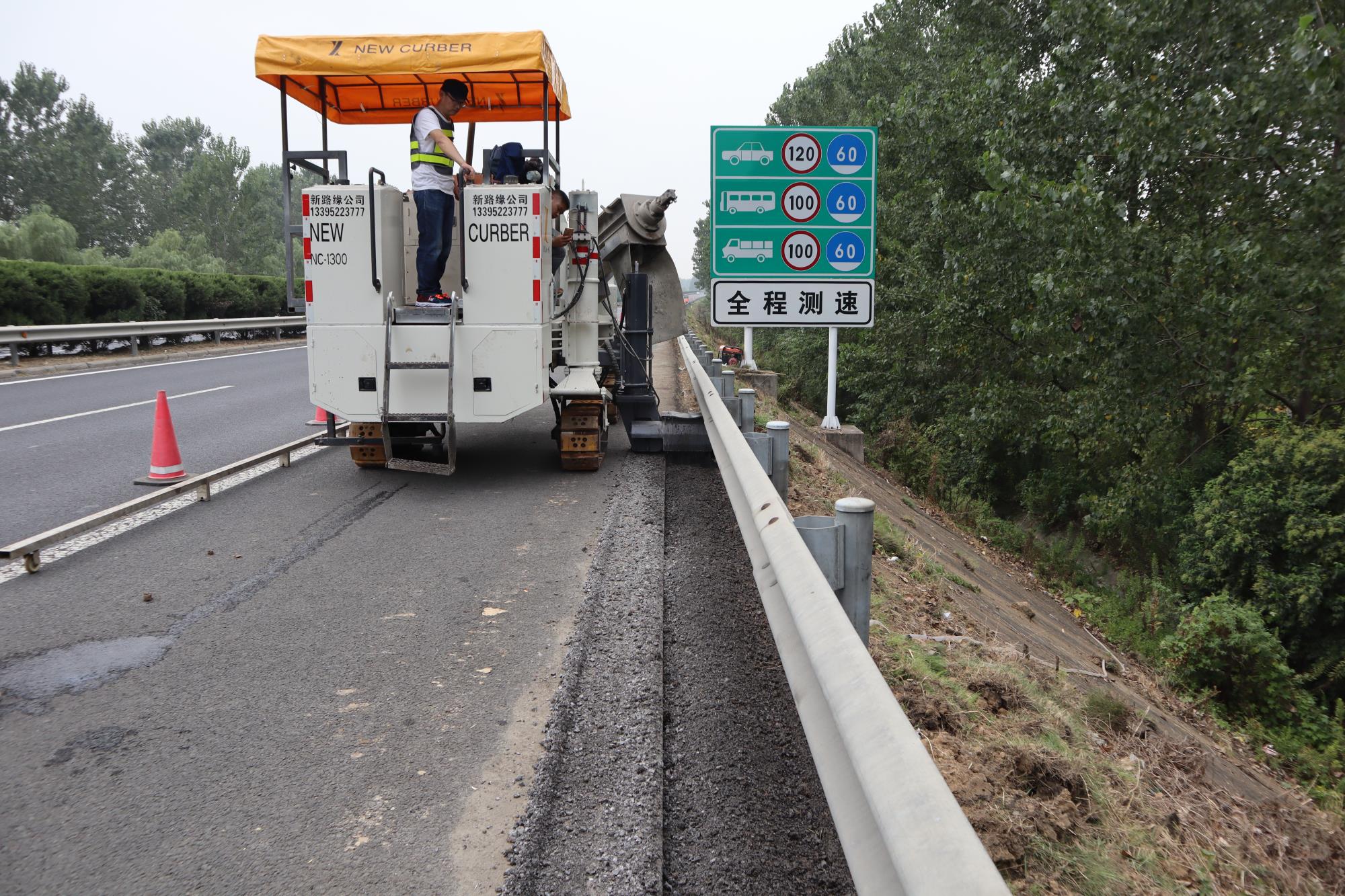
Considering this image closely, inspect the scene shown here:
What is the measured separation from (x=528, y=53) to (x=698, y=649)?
19.0 ft

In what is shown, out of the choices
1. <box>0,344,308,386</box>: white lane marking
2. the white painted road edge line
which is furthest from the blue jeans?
<box>0,344,308,386</box>: white lane marking

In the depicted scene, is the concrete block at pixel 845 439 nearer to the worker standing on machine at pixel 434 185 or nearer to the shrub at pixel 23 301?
the worker standing on machine at pixel 434 185

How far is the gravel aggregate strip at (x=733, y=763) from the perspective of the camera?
8.84 ft

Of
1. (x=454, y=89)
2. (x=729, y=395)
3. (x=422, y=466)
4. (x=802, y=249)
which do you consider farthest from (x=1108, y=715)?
(x=454, y=89)

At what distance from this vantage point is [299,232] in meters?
8.25

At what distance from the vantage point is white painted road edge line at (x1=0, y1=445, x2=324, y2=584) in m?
5.71

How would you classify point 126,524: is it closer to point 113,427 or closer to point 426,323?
point 426,323

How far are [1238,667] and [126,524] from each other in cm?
932

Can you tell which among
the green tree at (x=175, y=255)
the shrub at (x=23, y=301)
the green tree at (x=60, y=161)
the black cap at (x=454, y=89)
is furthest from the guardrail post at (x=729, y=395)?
the green tree at (x=60, y=161)

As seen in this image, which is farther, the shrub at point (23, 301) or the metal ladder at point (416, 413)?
the shrub at point (23, 301)

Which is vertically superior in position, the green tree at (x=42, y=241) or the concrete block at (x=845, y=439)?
the green tree at (x=42, y=241)

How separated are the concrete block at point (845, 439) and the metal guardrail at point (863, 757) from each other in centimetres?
997

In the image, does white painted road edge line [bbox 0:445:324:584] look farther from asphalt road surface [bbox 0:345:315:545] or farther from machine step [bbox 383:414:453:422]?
machine step [bbox 383:414:453:422]

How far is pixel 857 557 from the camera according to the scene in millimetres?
3193
